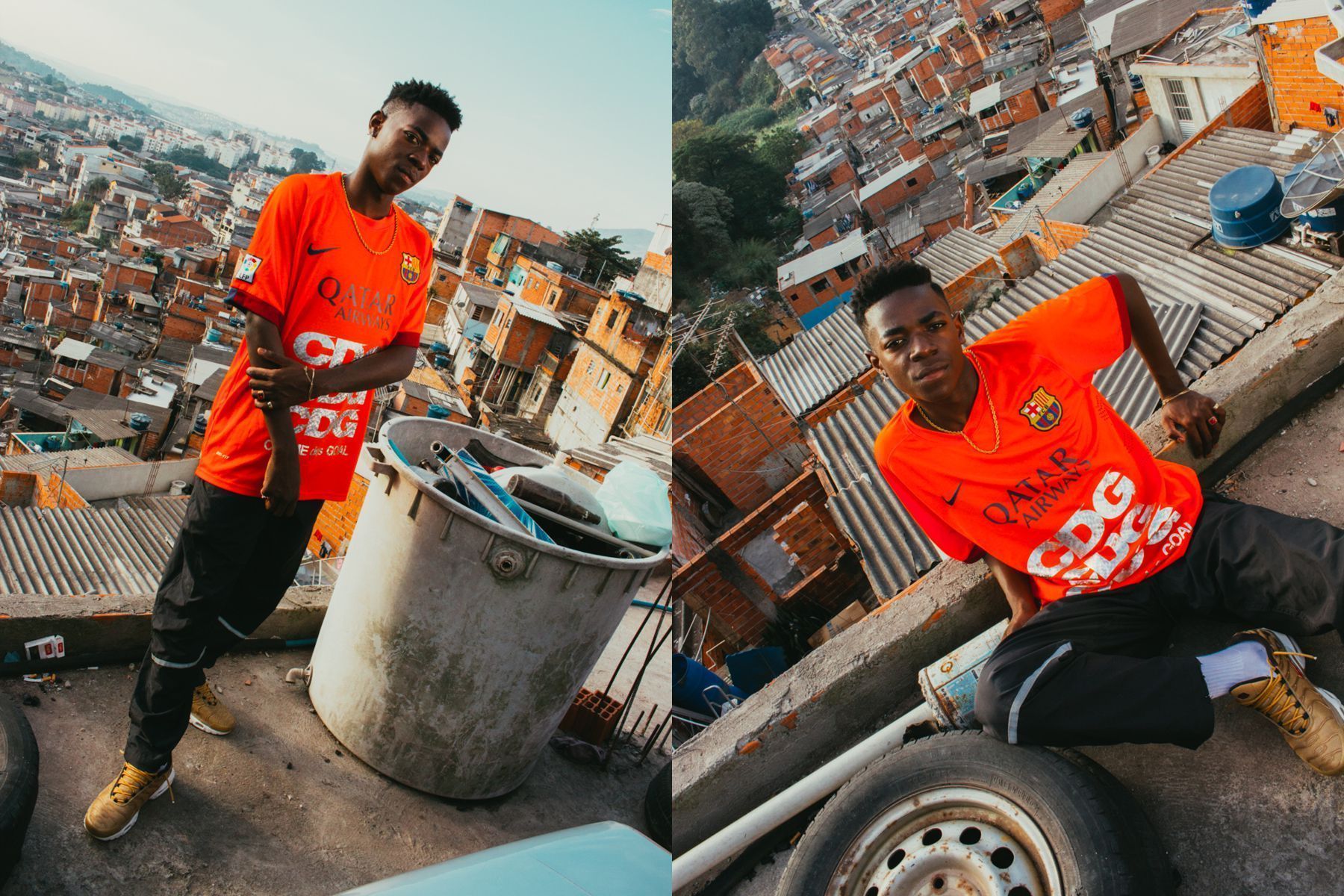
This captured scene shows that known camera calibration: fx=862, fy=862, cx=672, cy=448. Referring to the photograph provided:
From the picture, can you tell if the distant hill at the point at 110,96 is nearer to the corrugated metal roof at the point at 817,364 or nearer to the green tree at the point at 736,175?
the green tree at the point at 736,175

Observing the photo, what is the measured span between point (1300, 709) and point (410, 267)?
1934 mm

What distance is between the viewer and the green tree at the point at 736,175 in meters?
6.82

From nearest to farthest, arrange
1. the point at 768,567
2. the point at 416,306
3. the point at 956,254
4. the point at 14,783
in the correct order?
the point at 14,783 → the point at 416,306 → the point at 768,567 → the point at 956,254

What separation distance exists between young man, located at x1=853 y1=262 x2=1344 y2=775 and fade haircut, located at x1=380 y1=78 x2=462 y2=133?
0.94 meters

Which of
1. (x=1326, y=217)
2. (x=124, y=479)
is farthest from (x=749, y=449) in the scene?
(x=124, y=479)

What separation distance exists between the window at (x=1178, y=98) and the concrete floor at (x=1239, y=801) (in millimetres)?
16003

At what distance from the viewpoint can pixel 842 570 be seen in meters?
6.87

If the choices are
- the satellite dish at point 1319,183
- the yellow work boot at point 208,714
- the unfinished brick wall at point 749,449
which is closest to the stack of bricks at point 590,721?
the yellow work boot at point 208,714

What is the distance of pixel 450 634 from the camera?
209 cm

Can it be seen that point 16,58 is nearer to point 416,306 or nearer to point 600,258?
point 416,306

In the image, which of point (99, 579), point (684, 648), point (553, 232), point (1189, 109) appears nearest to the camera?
point (684, 648)

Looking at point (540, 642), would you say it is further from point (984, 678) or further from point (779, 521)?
point (779, 521)

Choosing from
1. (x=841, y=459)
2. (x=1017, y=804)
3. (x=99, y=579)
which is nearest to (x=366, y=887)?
(x=1017, y=804)

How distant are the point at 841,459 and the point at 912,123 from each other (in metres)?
35.9
